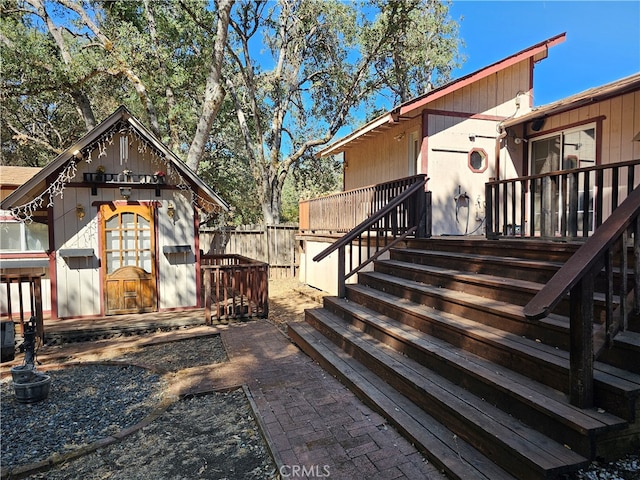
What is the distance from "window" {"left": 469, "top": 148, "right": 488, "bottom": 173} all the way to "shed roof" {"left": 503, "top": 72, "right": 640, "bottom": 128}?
74 centimetres

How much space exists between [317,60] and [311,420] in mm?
17306

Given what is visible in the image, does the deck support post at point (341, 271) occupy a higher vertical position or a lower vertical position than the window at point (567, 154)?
lower

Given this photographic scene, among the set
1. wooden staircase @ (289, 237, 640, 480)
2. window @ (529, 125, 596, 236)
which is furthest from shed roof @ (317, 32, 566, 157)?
wooden staircase @ (289, 237, 640, 480)

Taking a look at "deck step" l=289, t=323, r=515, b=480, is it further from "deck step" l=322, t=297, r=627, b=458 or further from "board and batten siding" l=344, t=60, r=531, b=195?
"board and batten siding" l=344, t=60, r=531, b=195

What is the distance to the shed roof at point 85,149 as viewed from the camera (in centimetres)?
638

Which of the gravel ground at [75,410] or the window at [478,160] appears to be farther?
the window at [478,160]

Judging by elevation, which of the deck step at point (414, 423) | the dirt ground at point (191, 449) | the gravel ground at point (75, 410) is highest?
the deck step at point (414, 423)

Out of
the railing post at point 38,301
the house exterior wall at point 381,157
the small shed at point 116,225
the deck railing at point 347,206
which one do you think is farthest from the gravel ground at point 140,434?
the house exterior wall at point 381,157

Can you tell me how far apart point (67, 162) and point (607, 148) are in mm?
9735

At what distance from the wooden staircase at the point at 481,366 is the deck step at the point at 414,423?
1 centimetres

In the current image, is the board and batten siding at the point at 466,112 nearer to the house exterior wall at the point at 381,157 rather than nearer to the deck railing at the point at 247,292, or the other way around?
the house exterior wall at the point at 381,157

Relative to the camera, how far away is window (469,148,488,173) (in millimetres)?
8359

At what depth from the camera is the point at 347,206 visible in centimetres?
904

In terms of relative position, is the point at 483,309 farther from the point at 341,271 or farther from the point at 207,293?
the point at 207,293
